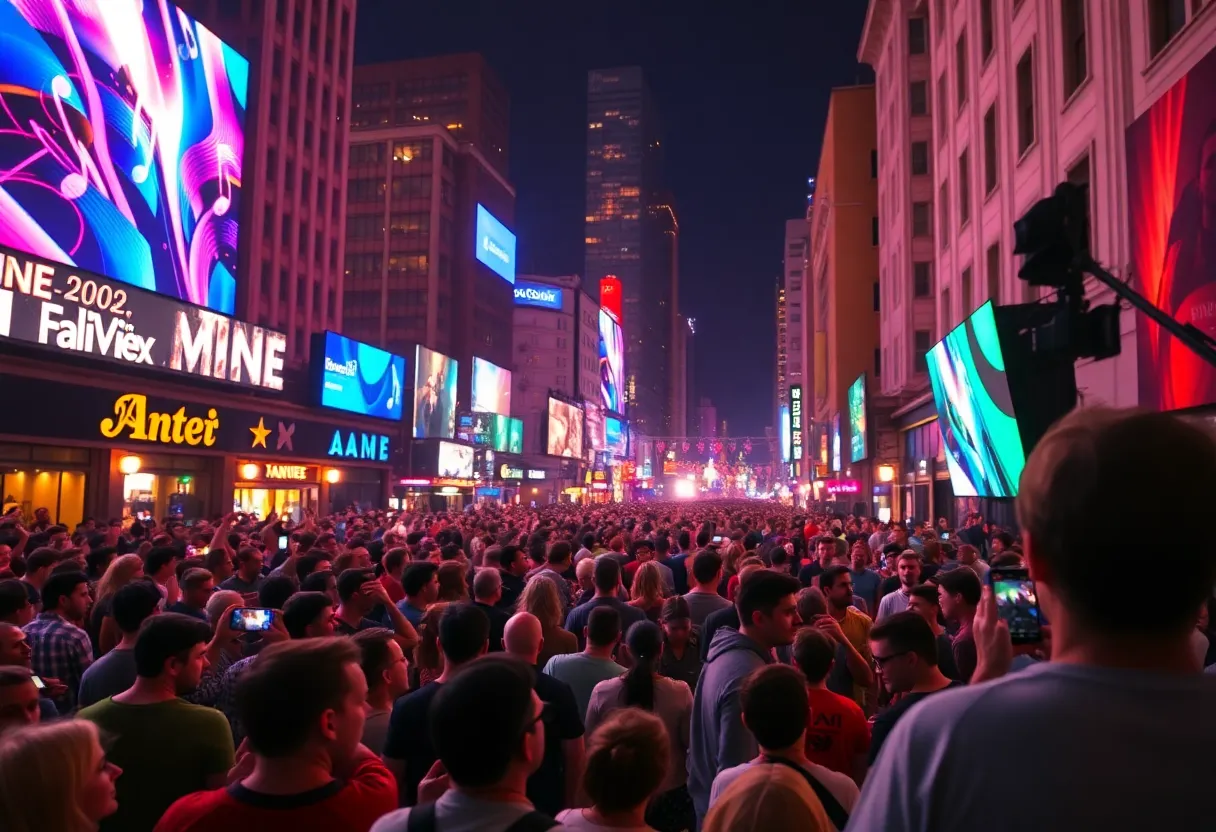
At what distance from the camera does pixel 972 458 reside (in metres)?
20.9

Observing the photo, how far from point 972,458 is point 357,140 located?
269 ft

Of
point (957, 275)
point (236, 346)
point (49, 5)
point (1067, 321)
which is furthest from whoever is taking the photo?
point (236, 346)

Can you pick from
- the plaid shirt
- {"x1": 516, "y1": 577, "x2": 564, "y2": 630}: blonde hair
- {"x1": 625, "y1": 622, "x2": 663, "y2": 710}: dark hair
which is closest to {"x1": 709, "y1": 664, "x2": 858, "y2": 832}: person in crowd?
{"x1": 625, "y1": 622, "x2": 663, "y2": 710}: dark hair

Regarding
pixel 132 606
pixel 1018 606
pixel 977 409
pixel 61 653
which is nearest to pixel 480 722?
pixel 1018 606

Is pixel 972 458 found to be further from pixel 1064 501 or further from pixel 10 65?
pixel 10 65

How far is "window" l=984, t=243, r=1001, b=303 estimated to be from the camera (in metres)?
26.0

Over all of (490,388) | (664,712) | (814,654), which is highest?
(490,388)

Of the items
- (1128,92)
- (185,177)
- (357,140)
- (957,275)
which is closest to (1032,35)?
(1128,92)

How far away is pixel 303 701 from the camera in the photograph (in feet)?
9.38

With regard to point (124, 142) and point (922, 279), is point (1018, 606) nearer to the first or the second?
point (922, 279)

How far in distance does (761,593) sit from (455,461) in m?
57.8

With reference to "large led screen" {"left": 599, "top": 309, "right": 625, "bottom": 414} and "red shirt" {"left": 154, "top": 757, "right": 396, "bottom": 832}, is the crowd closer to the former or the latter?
"red shirt" {"left": 154, "top": 757, "right": 396, "bottom": 832}

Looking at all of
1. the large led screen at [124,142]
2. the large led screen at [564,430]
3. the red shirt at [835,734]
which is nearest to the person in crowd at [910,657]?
the red shirt at [835,734]

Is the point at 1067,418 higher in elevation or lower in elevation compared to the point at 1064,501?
higher
